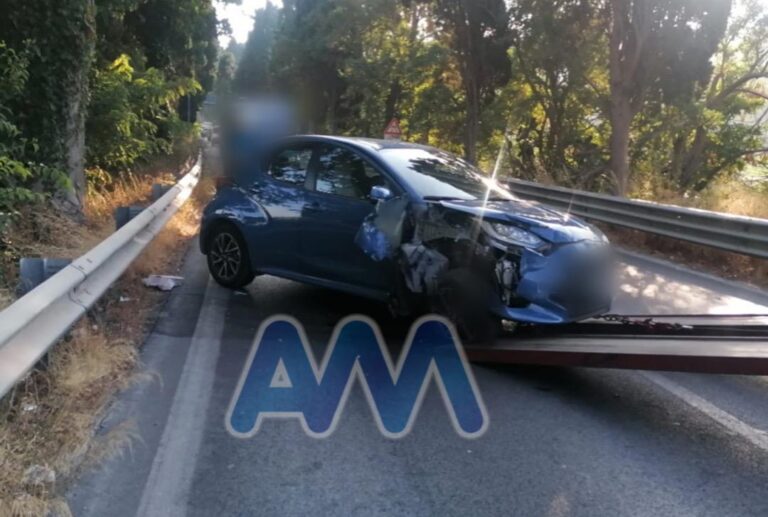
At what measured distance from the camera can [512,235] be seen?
17.3ft

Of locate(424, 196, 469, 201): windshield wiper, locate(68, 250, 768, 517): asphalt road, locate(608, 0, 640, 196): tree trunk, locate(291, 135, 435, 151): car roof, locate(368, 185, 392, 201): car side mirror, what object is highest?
locate(608, 0, 640, 196): tree trunk

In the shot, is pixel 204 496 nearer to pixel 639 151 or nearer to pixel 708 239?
pixel 708 239

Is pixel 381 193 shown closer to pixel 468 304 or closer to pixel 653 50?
pixel 468 304

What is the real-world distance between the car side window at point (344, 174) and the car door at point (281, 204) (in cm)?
21

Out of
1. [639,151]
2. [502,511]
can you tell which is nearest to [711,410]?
[502,511]

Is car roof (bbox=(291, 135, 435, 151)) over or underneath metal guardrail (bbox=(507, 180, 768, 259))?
over

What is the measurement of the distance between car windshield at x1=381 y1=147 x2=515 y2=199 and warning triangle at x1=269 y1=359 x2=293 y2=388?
5.75 feet

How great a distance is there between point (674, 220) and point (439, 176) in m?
5.11

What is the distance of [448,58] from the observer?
24.8 metres

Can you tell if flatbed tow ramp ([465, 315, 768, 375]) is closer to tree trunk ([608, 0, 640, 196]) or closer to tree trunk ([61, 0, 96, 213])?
tree trunk ([61, 0, 96, 213])

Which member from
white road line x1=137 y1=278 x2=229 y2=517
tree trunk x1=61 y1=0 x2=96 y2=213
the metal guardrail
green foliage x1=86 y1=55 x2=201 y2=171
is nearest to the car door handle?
white road line x1=137 y1=278 x2=229 y2=517

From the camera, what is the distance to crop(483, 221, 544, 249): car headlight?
17.0 ft

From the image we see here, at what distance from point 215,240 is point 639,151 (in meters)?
16.0

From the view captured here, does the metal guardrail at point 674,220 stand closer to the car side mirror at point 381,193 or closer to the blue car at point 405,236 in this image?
the blue car at point 405,236
